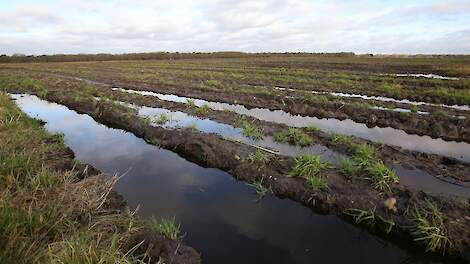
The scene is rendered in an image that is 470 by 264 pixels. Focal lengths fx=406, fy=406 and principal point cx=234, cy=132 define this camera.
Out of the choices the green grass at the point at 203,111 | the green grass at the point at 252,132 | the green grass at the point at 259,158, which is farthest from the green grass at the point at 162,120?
the green grass at the point at 259,158

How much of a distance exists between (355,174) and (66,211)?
544 centimetres

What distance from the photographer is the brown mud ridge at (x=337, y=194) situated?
20.2ft

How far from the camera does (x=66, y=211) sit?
5176 mm

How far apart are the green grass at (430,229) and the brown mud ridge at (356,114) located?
6.62 metres

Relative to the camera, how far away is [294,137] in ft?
37.4

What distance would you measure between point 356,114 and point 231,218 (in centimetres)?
960

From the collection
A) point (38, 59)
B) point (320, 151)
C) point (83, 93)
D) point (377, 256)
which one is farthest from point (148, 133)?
point (38, 59)

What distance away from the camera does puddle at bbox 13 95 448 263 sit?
19.4 feet

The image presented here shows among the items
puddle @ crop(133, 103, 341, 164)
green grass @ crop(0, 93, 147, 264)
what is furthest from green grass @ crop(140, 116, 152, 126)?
green grass @ crop(0, 93, 147, 264)

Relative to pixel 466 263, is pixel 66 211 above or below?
above

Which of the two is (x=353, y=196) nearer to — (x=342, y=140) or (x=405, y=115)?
(x=342, y=140)

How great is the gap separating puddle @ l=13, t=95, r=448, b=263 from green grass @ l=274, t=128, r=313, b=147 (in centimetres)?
285

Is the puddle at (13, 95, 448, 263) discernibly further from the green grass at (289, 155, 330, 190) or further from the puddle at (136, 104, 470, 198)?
the puddle at (136, 104, 470, 198)

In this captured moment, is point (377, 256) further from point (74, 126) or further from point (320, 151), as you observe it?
point (74, 126)
